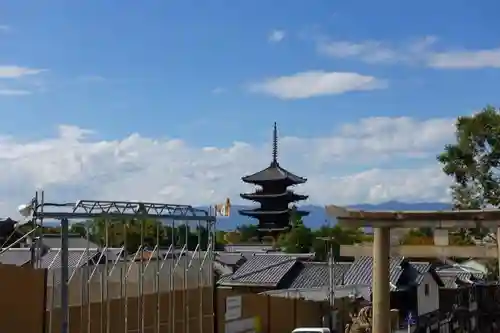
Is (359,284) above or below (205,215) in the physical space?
below

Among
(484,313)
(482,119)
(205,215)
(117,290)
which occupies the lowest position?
(484,313)

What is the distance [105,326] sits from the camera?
1398cm

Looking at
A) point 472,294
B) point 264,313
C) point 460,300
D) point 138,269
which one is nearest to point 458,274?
point 472,294

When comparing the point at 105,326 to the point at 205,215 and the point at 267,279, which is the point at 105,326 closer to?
the point at 205,215

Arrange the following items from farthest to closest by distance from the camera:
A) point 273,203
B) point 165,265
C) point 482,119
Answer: point 273,203, point 482,119, point 165,265

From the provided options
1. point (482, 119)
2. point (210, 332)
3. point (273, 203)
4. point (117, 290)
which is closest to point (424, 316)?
point (482, 119)

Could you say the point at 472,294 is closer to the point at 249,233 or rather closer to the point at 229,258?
the point at 229,258

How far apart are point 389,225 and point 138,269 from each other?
664 centimetres

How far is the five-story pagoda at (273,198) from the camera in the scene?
54594mm

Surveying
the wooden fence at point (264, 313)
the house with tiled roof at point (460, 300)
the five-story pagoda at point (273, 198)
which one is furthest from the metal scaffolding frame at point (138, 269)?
the five-story pagoda at point (273, 198)

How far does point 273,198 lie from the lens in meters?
55.8

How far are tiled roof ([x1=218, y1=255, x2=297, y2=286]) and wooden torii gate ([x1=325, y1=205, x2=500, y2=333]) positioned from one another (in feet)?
51.7

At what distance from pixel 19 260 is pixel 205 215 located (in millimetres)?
10229

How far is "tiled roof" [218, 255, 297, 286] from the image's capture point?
26906 mm
